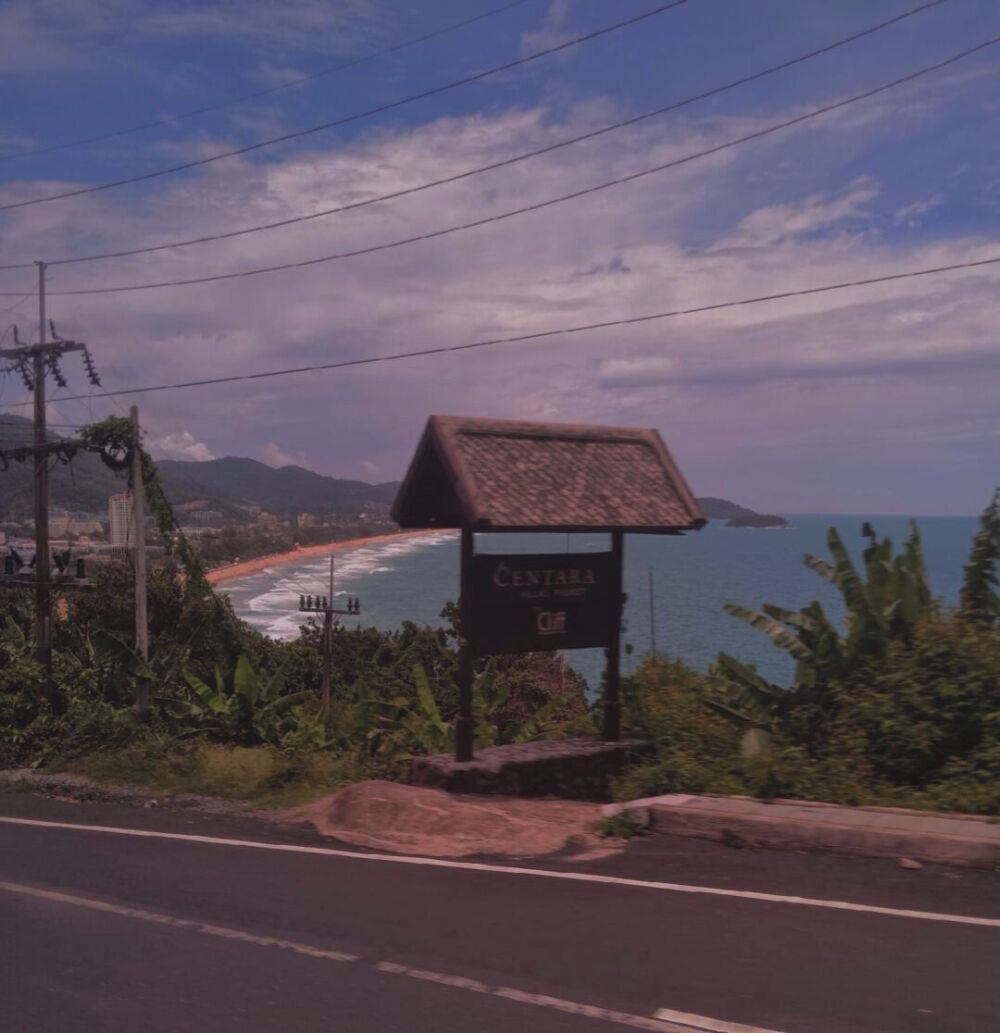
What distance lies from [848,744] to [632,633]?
143 ft

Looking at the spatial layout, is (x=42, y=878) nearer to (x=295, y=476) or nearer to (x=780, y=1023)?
(x=780, y=1023)

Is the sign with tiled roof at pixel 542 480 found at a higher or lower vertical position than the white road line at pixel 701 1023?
higher

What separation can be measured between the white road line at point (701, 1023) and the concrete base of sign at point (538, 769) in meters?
5.14

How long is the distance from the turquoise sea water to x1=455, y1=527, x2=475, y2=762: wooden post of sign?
5.00 ft

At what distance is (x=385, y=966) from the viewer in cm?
553

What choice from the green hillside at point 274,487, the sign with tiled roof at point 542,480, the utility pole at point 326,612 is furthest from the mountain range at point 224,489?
the sign with tiled roof at point 542,480

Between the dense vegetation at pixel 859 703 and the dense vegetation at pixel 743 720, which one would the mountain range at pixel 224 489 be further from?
the dense vegetation at pixel 859 703

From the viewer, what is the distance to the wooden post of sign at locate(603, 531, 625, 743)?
35.9ft

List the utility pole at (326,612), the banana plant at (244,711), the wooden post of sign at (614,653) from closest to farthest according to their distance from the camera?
the wooden post of sign at (614,653) → the banana plant at (244,711) → the utility pole at (326,612)

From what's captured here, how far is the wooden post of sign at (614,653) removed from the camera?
1095cm

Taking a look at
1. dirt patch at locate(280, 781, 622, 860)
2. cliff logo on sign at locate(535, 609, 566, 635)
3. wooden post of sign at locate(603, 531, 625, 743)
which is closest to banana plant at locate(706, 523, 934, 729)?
wooden post of sign at locate(603, 531, 625, 743)

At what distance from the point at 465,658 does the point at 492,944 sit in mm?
4363

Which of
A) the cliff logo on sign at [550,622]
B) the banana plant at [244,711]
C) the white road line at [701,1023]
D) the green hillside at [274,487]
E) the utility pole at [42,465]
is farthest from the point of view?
the green hillside at [274,487]

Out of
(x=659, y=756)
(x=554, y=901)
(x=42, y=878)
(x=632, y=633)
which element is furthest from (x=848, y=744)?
(x=632, y=633)
